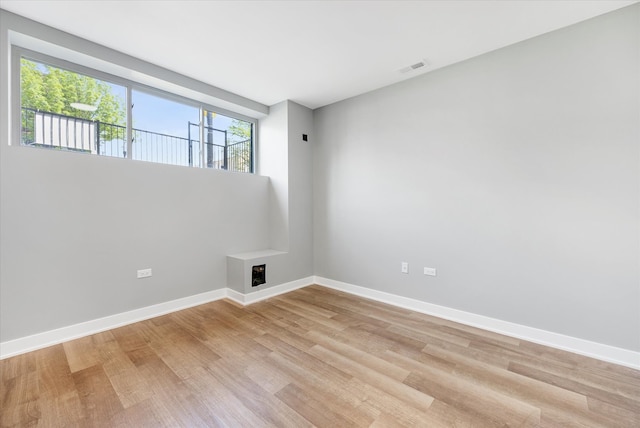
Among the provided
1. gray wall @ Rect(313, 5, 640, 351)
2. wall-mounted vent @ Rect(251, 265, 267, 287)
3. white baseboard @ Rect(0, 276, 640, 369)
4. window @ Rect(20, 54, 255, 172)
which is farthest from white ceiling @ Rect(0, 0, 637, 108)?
white baseboard @ Rect(0, 276, 640, 369)

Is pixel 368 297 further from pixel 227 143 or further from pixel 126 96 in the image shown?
pixel 126 96

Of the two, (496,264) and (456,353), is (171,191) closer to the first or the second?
(456,353)

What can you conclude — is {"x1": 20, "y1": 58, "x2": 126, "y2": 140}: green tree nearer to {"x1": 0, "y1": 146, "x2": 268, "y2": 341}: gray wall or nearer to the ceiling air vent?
{"x1": 0, "y1": 146, "x2": 268, "y2": 341}: gray wall

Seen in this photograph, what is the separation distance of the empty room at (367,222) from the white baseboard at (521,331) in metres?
0.02

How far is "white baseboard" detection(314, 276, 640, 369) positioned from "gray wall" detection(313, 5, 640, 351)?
0.18 feet

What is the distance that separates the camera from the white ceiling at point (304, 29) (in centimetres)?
206

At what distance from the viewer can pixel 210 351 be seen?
2.24 m

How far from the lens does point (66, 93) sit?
8.55 ft

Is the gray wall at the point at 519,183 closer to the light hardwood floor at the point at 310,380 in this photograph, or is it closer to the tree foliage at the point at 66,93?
the light hardwood floor at the point at 310,380

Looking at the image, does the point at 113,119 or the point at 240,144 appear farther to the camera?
the point at 240,144

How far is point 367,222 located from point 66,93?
3.55 metres

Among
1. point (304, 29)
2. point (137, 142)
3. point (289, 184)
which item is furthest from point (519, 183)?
point (137, 142)

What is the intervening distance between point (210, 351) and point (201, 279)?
4.29 ft

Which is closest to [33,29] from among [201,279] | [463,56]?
[201,279]
